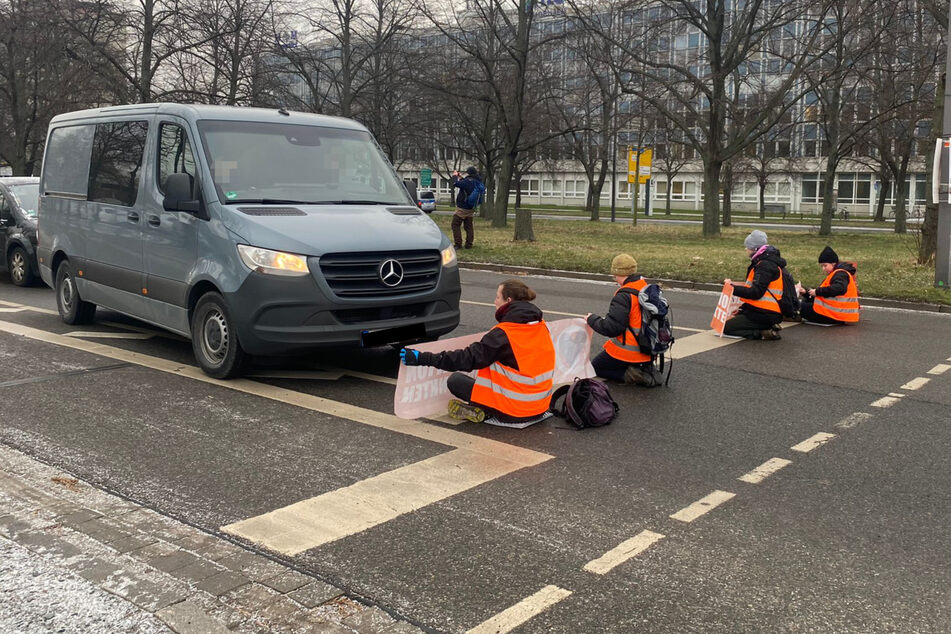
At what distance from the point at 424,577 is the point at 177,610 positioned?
99cm

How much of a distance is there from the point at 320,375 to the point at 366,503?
3.22 m

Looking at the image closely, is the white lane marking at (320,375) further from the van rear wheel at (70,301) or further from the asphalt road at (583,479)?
the van rear wheel at (70,301)

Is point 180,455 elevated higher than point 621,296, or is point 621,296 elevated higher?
point 621,296

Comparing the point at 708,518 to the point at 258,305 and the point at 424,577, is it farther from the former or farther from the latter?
the point at 258,305

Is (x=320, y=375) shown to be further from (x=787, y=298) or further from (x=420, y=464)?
(x=787, y=298)

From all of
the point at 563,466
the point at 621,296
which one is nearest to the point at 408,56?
the point at 621,296

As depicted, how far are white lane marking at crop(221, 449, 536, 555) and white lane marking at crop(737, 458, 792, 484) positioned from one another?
1396mm

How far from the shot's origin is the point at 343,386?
Answer: 742cm

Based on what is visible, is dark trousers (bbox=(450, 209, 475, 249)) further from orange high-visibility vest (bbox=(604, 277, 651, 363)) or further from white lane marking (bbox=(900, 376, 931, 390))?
white lane marking (bbox=(900, 376, 931, 390))

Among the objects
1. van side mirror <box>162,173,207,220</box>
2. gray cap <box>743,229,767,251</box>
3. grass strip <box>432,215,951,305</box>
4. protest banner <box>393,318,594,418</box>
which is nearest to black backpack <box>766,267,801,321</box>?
gray cap <box>743,229,767,251</box>

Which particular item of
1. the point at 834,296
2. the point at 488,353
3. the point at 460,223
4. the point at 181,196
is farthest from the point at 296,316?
the point at 460,223

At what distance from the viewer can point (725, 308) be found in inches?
392

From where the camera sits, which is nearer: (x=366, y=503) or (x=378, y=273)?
(x=366, y=503)

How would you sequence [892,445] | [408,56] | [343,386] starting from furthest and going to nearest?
[408,56] → [343,386] → [892,445]
